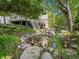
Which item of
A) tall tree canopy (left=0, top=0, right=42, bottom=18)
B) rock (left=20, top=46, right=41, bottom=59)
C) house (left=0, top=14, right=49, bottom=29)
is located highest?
tall tree canopy (left=0, top=0, right=42, bottom=18)

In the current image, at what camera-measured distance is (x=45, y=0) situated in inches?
688

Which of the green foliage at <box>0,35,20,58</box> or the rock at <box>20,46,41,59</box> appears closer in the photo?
the rock at <box>20,46,41,59</box>

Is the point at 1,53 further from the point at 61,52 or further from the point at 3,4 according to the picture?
the point at 3,4

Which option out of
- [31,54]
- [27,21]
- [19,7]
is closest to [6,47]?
[31,54]

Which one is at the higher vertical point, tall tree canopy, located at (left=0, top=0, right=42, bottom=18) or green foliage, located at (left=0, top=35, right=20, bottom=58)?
tall tree canopy, located at (left=0, top=0, right=42, bottom=18)

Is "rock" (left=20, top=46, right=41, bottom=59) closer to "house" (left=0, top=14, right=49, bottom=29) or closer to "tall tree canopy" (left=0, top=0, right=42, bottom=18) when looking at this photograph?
Result: "tall tree canopy" (left=0, top=0, right=42, bottom=18)

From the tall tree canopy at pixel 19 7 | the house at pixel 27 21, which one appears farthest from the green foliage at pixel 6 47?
the house at pixel 27 21

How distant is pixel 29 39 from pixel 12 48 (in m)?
2.14

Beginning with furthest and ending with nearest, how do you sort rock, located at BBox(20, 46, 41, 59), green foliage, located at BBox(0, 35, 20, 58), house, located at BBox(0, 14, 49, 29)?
house, located at BBox(0, 14, 49, 29) < green foliage, located at BBox(0, 35, 20, 58) < rock, located at BBox(20, 46, 41, 59)

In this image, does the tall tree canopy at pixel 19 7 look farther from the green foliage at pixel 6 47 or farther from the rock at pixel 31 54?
the rock at pixel 31 54

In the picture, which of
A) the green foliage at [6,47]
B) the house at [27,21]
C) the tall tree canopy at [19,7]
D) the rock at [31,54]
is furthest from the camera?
the house at [27,21]

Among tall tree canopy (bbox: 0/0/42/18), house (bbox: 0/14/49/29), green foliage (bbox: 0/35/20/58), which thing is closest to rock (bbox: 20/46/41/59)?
green foliage (bbox: 0/35/20/58)

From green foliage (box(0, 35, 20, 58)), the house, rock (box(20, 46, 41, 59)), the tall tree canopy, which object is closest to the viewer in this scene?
rock (box(20, 46, 41, 59))

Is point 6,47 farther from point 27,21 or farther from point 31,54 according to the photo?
point 27,21
